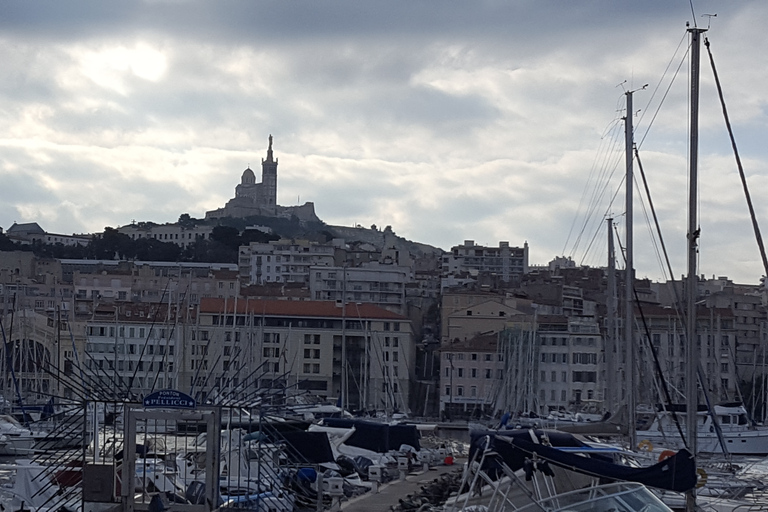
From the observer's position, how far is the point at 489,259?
422 ft

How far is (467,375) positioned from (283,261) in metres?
45.3

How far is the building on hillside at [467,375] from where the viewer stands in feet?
245

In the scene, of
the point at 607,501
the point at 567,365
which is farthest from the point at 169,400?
the point at 567,365

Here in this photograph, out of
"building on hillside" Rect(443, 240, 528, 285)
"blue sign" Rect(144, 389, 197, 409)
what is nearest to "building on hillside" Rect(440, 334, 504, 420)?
"building on hillside" Rect(443, 240, 528, 285)

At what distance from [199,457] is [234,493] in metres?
6.65

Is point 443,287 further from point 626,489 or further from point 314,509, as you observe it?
point 626,489

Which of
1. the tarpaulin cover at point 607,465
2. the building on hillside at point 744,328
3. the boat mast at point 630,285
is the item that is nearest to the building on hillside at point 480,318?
the building on hillside at point 744,328

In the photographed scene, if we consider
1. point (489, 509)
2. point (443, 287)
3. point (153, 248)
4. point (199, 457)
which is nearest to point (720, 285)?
point (443, 287)

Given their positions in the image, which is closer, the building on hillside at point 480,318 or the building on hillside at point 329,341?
the building on hillside at point 329,341

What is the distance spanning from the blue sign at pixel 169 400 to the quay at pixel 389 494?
7239 millimetres

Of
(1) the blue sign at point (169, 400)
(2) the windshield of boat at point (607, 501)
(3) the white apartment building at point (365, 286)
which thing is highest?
(3) the white apartment building at point (365, 286)

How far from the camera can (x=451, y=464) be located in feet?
124

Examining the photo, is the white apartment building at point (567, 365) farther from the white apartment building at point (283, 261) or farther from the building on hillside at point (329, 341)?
the white apartment building at point (283, 261)

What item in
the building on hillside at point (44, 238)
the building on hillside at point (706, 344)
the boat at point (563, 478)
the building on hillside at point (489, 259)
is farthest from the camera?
the building on hillside at point (44, 238)
